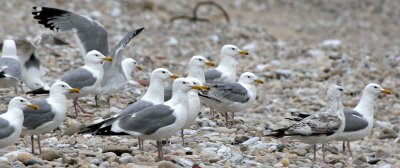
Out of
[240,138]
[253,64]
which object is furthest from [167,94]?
[253,64]

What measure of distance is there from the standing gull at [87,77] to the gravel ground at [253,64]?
32 cm

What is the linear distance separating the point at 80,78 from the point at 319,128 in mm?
3094

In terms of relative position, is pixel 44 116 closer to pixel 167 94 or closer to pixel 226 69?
pixel 167 94

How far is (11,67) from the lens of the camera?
971 centimetres

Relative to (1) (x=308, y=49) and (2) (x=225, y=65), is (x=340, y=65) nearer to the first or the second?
(1) (x=308, y=49)

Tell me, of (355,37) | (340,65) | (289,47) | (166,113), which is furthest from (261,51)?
(166,113)

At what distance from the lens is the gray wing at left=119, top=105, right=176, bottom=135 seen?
22.7 ft

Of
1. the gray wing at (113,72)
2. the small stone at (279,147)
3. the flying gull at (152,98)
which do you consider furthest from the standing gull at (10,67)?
the small stone at (279,147)

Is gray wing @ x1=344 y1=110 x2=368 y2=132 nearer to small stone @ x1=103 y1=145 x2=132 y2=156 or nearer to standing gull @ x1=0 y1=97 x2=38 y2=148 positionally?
small stone @ x1=103 y1=145 x2=132 y2=156

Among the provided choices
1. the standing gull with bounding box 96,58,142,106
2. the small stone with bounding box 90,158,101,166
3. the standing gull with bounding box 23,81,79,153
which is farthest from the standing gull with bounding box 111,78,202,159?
the standing gull with bounding box 96,58,142,106

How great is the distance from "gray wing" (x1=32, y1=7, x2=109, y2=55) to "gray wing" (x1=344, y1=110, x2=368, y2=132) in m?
3.70

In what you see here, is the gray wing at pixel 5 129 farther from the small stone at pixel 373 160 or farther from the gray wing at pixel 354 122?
the small stone at pixel 373 160

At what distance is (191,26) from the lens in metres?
19.1

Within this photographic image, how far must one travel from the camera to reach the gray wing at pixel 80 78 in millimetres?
9211
